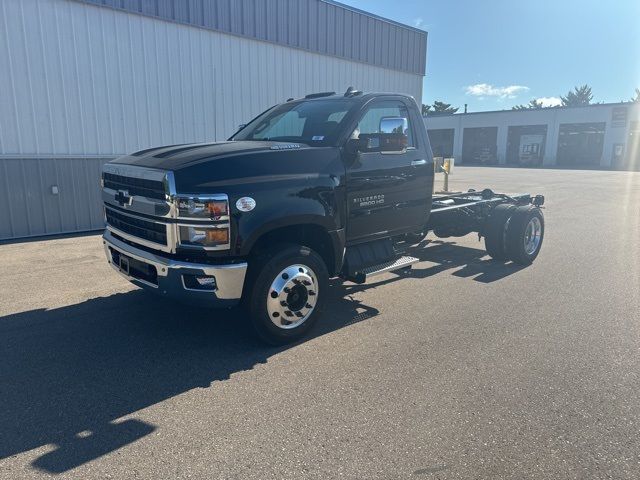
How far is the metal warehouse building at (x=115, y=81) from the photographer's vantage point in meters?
9.04

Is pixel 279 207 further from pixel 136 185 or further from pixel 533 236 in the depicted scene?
pixel 533 236

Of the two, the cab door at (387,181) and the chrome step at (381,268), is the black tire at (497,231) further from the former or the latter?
the chrome step at (381,268)

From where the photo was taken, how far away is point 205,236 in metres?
3.75

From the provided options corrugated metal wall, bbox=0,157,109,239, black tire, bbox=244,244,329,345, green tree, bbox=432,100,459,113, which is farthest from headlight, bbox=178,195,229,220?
green tree, bbox=432,100,459,113

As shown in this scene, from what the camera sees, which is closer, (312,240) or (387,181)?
(312,240)

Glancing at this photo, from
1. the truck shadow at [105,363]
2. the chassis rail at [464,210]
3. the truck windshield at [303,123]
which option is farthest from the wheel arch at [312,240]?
the chassis rail at [464,210]

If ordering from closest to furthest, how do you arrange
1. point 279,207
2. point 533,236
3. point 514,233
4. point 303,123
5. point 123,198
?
point 279,207, point 123,198, point 303,123, point 514,233, point 533,236

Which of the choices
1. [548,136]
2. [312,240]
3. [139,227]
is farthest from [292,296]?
[548,136]

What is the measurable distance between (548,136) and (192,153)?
158 ft

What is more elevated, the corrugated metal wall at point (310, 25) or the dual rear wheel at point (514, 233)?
the corrugated metal wall at point (310, 25)

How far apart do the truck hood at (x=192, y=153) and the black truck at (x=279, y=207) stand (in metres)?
0.02

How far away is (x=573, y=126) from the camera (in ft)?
146

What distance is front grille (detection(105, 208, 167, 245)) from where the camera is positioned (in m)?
3.92

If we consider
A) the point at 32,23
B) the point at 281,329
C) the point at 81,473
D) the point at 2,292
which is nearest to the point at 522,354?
the point at 281,329
